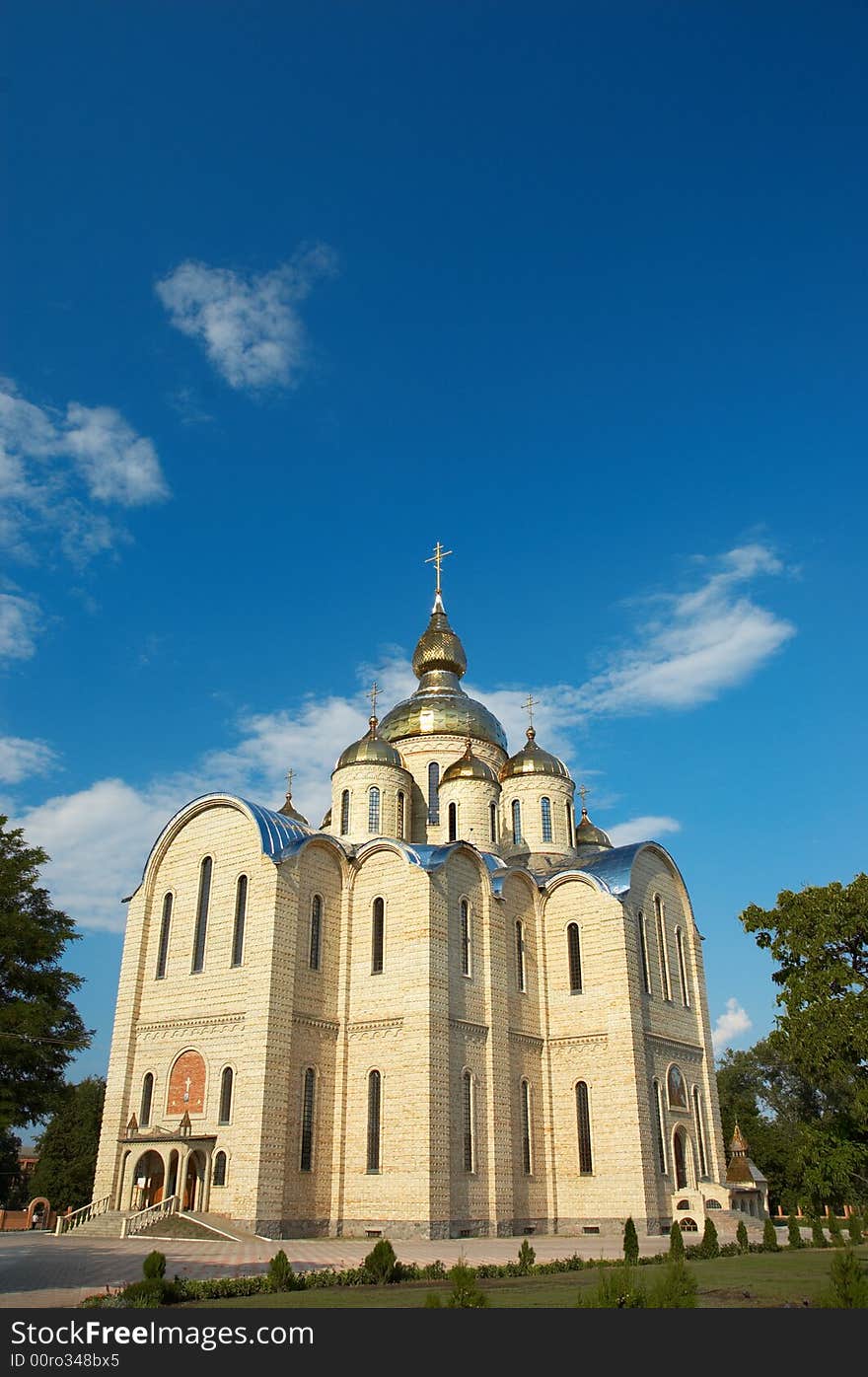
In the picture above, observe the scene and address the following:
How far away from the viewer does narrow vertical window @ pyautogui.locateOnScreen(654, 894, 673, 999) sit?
32.8 meters

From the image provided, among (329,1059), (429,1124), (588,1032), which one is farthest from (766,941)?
(329,1059)

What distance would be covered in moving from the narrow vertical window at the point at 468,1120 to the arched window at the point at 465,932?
2.82m

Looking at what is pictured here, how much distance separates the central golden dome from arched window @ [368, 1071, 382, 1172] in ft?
46.0

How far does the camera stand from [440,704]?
3897cm

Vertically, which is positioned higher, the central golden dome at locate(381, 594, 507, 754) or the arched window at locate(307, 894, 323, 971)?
the central golden dome at locate(381, 594, 507, 754)

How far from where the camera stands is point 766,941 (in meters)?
25.5

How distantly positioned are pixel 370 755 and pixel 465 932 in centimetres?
761

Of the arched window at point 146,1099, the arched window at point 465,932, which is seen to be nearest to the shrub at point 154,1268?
the arched window at point 146,1099

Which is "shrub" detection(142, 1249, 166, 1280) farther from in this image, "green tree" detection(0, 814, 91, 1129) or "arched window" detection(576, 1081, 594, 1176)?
"arched window" detection(576, 1081, 594, 1176)

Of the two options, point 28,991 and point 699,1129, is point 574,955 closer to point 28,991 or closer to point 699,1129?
point 699,1129

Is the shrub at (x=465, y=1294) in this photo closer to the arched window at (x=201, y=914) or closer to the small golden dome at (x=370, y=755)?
the arched window at (x=201, y=914)

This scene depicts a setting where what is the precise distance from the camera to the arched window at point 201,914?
28328 millimetres

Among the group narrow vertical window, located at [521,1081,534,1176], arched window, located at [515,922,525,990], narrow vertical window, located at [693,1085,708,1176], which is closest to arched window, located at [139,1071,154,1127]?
narrow vertical window, located at [521,1081,534,1176]
